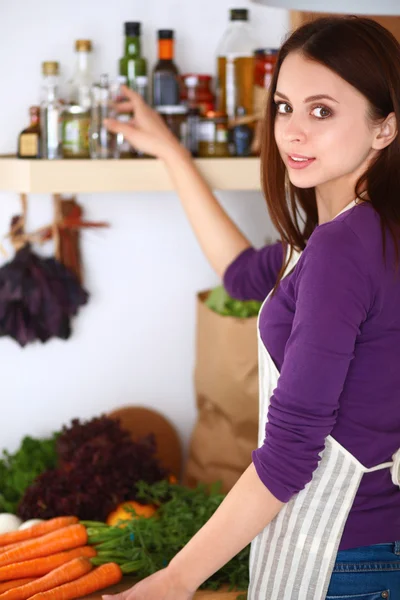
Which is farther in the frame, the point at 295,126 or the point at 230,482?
the point at 230,482

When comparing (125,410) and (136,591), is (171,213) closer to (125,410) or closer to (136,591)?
(125,410)

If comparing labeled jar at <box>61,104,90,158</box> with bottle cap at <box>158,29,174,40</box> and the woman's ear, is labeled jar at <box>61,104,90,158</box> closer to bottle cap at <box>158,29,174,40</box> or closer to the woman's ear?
bottle cap at <box>158,29,174,40</box>

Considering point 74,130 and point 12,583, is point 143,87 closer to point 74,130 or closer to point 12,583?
point 74,130

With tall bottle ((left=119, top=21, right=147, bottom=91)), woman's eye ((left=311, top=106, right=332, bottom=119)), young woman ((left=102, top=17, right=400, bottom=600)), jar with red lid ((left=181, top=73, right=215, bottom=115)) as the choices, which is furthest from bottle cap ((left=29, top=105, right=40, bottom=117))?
woman's eye ((left=311, top=106, right=332, bottom=119))

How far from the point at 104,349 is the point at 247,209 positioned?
1.63ft

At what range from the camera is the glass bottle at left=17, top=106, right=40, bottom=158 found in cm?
174

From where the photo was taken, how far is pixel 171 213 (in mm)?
2070

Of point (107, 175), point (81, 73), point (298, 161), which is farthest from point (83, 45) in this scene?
point (298, 161)

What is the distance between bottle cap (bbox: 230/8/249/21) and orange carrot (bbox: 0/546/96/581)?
3.83 ft

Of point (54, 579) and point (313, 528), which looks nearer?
point (313, 528)

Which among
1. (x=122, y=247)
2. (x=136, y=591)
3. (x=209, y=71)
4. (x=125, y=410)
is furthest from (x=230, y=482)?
(x=209, y=71)

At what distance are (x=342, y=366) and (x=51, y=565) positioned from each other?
78cm

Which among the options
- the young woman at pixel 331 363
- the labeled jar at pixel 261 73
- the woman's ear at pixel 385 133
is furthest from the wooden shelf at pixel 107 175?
the woman's ear at pixel 385 133

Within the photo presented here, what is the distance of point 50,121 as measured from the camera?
1.74m
